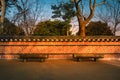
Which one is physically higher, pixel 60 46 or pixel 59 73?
pixel 60 46

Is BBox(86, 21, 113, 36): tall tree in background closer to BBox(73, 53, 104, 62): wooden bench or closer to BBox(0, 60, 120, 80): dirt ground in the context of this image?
BBox(73, 53, 104, 62): wooden bench

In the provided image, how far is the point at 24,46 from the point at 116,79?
29.6 ft

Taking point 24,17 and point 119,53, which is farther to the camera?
point 24,17

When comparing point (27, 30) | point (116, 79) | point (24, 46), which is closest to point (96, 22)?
point (27, 30)

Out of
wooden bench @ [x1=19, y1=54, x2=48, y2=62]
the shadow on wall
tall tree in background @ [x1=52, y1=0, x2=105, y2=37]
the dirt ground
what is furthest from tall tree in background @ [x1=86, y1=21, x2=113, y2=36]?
the dirt ground

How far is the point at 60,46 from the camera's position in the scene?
15922mm

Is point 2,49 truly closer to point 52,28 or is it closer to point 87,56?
point 87,56

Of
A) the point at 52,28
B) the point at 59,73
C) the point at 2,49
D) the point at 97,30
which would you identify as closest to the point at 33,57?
the point at 2,49

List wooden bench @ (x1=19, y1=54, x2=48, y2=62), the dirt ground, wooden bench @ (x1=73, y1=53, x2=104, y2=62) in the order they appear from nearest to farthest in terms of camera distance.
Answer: the dirt ground < wooden bench @ (x1=19, y1=54, x2=48, y2=62) < wooden bench @ (x1=73, y1=53, x2=104, y2=62)

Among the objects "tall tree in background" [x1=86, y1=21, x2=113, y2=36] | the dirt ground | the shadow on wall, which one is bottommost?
the dirt ground

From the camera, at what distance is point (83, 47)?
1605 cm

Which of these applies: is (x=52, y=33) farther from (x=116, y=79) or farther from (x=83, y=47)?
(x=116, y=79)

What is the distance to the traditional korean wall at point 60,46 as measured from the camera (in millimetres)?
15695

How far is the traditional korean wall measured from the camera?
15695 mm
